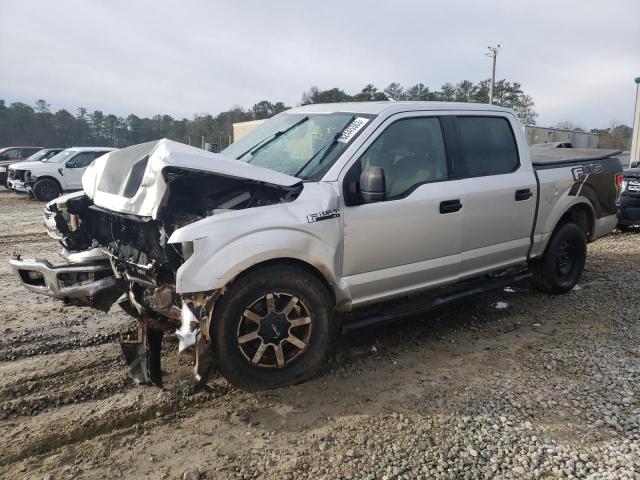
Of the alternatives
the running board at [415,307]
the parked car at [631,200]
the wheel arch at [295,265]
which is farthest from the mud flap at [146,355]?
the parked car at [631,200]

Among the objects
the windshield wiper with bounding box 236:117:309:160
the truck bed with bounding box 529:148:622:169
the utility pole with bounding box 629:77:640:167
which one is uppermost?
the utility pole with bounding box 629:77:640:167

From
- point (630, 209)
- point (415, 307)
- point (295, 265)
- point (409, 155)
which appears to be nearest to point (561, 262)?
point (415, 307)

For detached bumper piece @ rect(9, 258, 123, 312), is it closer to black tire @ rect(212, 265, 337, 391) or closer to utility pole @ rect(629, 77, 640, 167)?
black tire @ rect(212, 265, 337, 391)

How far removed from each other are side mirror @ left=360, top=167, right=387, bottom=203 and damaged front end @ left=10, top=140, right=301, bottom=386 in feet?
1.51

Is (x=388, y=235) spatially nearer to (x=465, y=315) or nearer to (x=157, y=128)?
(x=465, y=315)

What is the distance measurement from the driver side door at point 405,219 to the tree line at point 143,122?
43667mm

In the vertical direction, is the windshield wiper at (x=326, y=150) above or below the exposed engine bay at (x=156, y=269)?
above

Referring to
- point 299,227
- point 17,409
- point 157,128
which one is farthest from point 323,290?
point 157,128

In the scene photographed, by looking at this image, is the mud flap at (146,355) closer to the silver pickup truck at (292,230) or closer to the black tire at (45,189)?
the silver pickup truck at (292,230)

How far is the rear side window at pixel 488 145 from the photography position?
14.1 ft

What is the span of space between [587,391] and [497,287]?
135cm

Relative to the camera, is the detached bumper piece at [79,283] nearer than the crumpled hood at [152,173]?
No

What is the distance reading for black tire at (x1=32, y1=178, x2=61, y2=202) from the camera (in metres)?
15.7

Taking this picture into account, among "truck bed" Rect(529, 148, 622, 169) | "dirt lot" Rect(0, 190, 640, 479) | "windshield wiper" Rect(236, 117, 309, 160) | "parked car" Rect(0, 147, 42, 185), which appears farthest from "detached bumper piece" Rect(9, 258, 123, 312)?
"parked car" Rect(0, 147, 42, 185)
